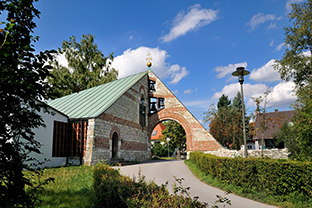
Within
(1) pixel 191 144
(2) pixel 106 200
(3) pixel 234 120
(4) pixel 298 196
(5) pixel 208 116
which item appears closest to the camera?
(2) pixel 106 200

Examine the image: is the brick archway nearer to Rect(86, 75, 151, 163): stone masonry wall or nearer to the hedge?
Rect(86, 75, 151, 163): stone masonry wall

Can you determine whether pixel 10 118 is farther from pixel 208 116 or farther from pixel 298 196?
pixel 208 116

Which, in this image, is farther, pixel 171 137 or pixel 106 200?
pixel 171 137

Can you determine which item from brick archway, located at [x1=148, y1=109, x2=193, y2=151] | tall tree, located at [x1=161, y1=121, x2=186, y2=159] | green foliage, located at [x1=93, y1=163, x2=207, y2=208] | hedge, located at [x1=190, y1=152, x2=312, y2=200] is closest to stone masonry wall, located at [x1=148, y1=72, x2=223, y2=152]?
brick archway, located at [x1=148, y1=109, x2=193, y2=151]

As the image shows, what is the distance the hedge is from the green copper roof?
402 inches

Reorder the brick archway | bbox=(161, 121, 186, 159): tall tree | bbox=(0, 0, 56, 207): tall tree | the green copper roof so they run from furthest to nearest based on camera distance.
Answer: bbox=(161, 121, 186, 159): tall tree, the brick archway, the green copper roof, bbox=(0, 0, 56, 207): tall tree

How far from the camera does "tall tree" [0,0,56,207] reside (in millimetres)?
2529

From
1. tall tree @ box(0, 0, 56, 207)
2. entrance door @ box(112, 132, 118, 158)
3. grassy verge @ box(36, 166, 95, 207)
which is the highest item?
tall tree @ box(0, 0, 56, 207)

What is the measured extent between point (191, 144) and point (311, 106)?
1640cm

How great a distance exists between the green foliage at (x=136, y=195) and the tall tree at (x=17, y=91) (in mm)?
1607

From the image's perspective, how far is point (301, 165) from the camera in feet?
19.8

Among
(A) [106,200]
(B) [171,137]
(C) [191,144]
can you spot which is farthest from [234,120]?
(A) [106,200]

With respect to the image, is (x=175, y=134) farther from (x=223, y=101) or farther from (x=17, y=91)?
(x=17, y=91)

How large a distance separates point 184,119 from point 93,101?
36.2 ft
